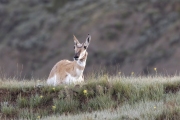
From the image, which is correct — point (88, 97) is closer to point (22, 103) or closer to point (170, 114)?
point (22, 103)

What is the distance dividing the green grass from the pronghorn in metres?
0.90

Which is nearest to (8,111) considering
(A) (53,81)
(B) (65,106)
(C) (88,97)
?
(B) (65,106)

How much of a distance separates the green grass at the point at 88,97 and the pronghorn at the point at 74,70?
2.94ft

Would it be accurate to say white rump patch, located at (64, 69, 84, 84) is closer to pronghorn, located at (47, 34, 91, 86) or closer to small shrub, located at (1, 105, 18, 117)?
pronghorn, located at (47, 34, 91, 86)

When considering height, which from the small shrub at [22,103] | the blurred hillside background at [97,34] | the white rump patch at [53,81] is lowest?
the small shrub at [22,103]

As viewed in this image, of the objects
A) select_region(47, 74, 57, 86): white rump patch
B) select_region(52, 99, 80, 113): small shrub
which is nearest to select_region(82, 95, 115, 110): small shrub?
select_region(52, 99, 80, 113): small shrub

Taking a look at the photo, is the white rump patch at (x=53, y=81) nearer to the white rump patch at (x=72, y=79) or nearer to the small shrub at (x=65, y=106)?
the white rump patch at (x=72, y=79)

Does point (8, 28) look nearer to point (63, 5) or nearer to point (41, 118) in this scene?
point (63, 5)

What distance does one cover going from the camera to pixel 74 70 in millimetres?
13117

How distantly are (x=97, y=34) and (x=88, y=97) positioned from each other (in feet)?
119

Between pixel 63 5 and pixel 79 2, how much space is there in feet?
8.51

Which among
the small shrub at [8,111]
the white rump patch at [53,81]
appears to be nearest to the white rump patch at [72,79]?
the white rump patch at [53,81]

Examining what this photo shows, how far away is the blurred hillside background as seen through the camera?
42.8 meters

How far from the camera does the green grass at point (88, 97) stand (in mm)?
10695
